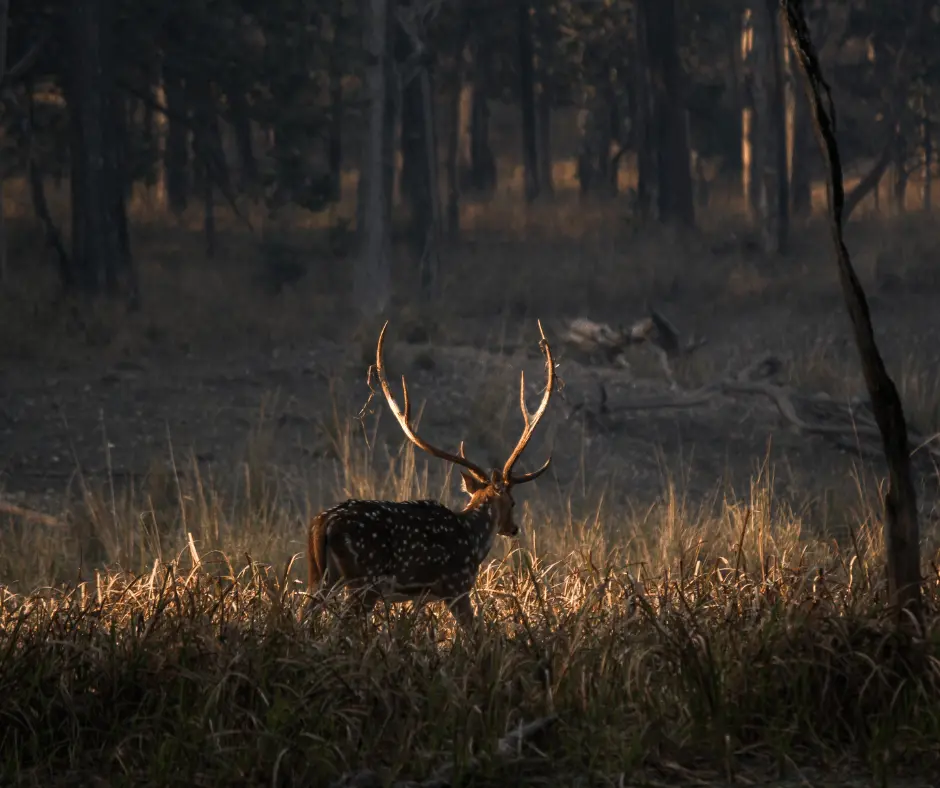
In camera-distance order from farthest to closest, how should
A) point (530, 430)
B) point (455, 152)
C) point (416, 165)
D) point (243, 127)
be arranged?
point (455, 152) → point (243, 127) → point (416, 165) → point (530, 430)

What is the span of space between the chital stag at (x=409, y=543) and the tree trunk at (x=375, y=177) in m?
14.5

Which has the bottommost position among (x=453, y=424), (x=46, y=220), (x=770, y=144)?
(x=453, y=424)

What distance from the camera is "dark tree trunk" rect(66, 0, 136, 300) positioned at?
780 inches

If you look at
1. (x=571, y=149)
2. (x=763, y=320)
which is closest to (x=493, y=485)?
(x=763, y=320)

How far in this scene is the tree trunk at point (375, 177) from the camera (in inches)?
827

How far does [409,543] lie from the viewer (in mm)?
5961

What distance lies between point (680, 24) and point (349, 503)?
33044mm

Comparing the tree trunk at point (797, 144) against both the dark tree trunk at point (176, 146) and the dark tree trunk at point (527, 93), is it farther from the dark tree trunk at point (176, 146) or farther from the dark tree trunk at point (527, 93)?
the dark tree trunk at point (176, 146)

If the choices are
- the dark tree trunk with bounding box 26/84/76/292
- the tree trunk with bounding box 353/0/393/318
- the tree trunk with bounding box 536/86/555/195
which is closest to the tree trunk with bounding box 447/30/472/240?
the tree trunk with bounding box 536/86/555/195

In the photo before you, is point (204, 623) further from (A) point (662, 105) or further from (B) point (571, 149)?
(B) point (571, 149)

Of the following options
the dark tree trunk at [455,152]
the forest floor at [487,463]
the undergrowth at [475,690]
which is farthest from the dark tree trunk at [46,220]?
→ the undergrowth at [475,690]

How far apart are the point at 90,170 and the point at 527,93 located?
56.8 feet

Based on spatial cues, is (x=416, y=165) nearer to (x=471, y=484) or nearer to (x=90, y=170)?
(x=90, y=170)

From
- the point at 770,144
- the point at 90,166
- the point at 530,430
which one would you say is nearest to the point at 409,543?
the point at 530,430
